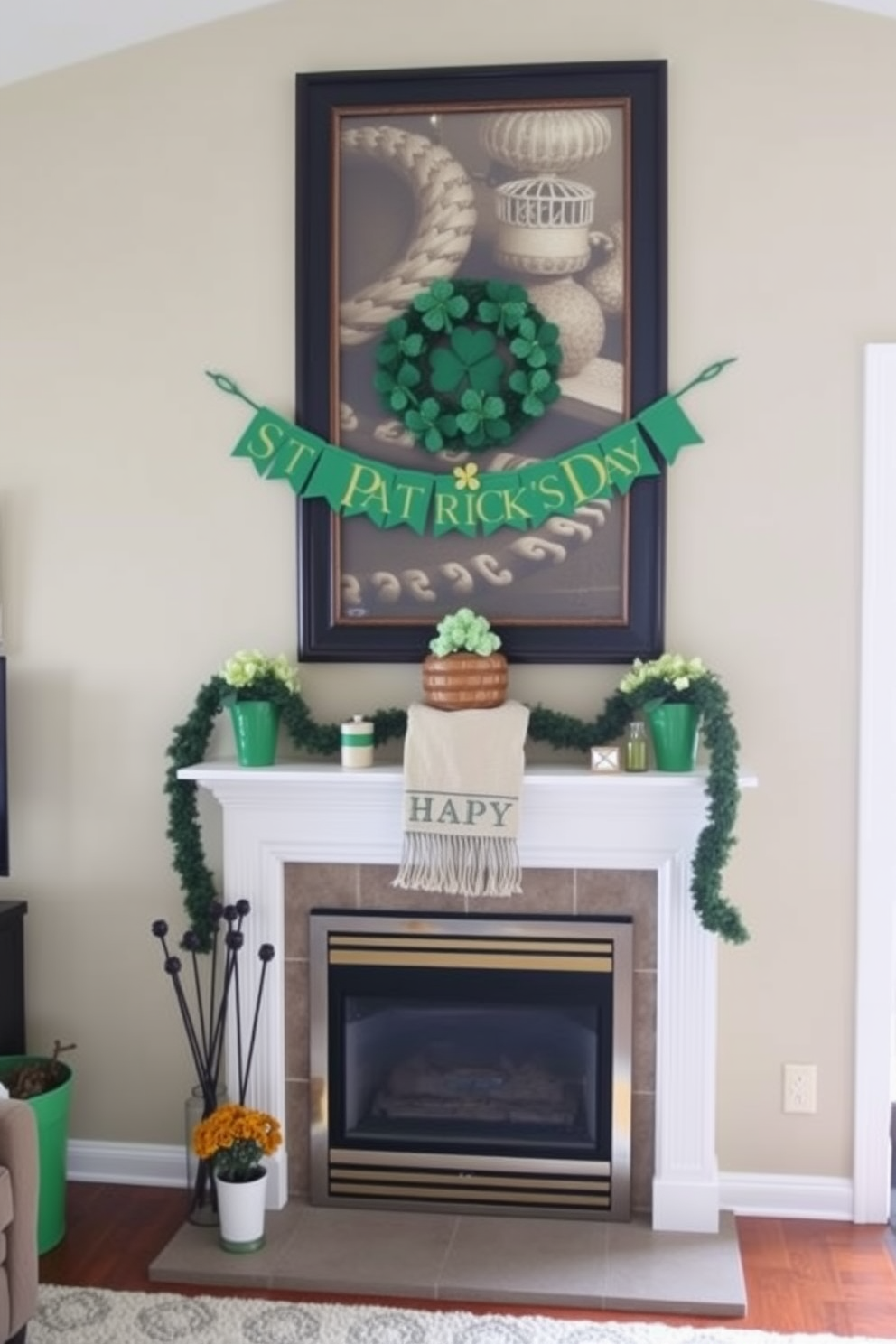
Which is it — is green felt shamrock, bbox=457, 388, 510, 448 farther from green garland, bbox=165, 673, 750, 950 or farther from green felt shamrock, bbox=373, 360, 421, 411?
green garland, bbox=165, 673, 750, 950

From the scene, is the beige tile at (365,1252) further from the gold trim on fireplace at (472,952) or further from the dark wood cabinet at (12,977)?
the dark wood cabinet at (12,977)

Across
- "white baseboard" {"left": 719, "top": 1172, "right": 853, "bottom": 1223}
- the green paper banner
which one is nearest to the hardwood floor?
"white baseboard" {"left": 719, "top": 1172, "right": 853, "bottom": 1223}

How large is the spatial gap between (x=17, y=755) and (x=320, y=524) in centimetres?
103

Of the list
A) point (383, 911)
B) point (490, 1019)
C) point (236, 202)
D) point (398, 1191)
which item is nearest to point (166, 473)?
point (236, 202)

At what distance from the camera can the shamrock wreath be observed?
11.2 ft

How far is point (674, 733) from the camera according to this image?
3291 mm

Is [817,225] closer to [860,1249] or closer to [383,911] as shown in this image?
[383,911]

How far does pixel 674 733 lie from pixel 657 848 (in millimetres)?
286

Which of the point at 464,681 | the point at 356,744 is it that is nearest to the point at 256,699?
the point at 356,744

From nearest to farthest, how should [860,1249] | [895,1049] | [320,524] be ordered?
1. [860,1249]
2. [320,524]
3. [895,1049]

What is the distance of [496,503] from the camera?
3.46 meters

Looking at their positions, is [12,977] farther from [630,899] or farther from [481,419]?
[481,419]

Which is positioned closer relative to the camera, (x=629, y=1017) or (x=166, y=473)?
(x=629, y=1017)

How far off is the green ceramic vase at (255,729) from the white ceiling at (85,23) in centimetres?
168
